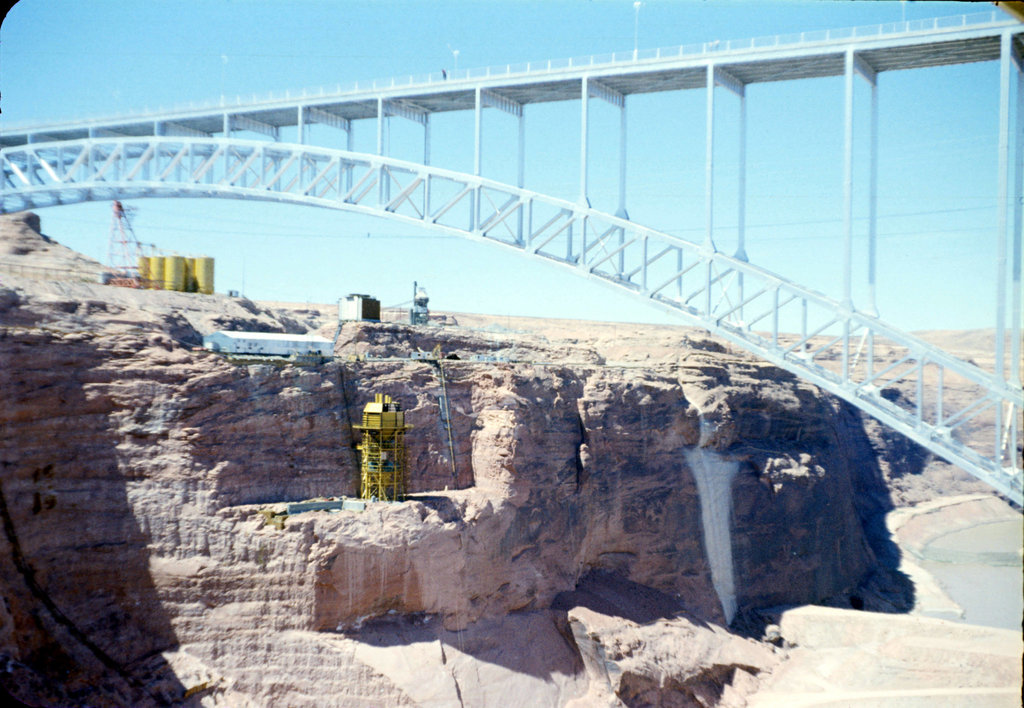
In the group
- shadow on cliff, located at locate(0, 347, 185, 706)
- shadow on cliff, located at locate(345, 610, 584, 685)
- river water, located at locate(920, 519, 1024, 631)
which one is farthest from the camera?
river water, located at locate(920, 519, 1024, 631)

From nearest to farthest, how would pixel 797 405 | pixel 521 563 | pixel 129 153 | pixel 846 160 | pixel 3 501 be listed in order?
pixel 3 501, pixel 846 160, pixel 521 563, pixel 129 153, pixel 797 405

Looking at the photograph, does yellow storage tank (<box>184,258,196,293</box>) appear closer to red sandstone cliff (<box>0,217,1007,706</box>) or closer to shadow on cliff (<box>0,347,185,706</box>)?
red sandstone cliff (<box>0,217,1007,706</box>)

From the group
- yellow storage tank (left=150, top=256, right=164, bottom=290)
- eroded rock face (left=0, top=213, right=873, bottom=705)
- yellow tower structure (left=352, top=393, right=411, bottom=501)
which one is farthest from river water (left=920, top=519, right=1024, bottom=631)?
yellow storage tank (left=150, top=256, right=164, bottom=290)

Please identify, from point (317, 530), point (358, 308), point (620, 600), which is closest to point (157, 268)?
point (358, 308)

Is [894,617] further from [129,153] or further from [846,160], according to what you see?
[129,153]

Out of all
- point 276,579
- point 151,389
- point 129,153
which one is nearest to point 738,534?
point 276,579

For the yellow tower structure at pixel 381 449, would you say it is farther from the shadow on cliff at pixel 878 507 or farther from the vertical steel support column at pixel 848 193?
the shadow on cliff at pixel 878 507
